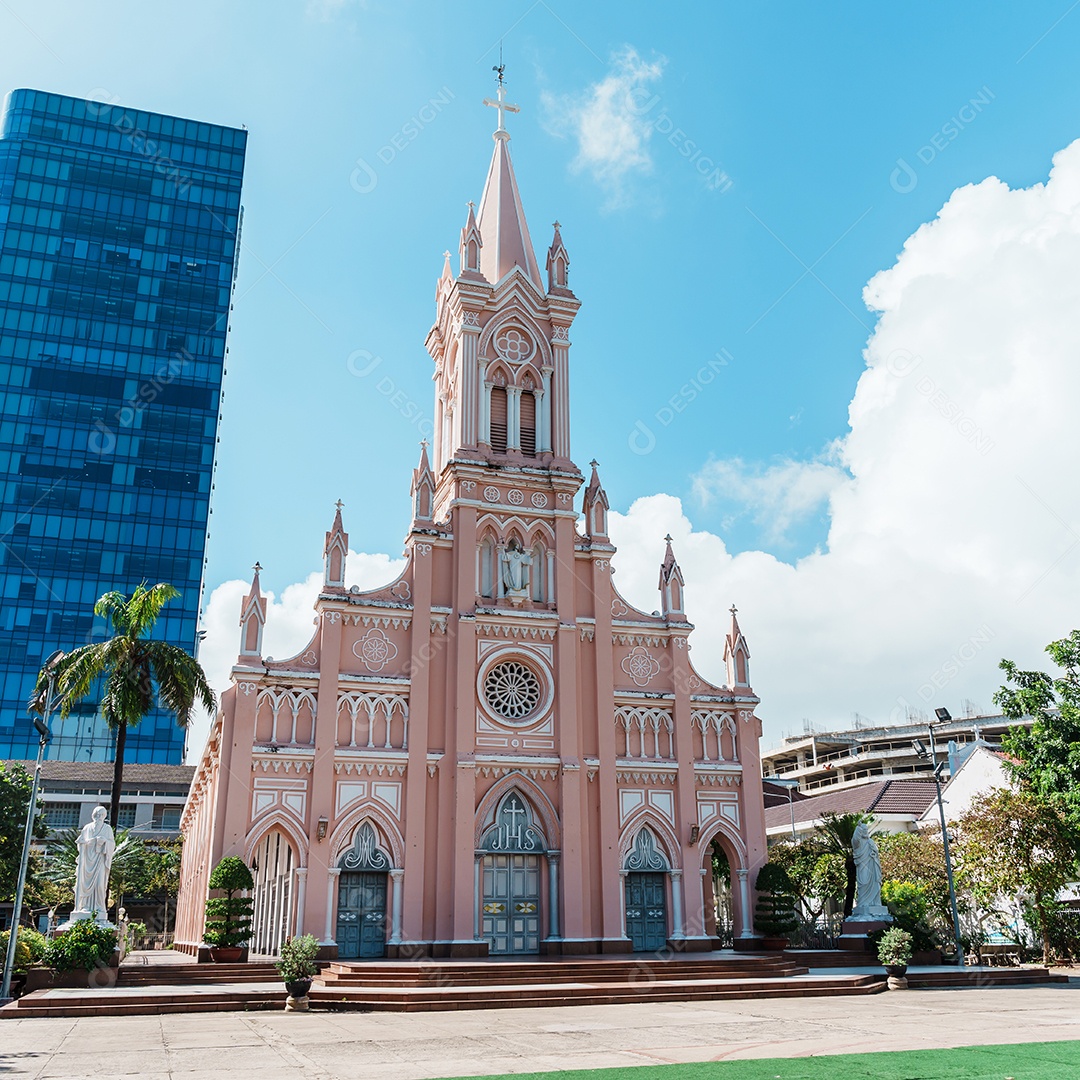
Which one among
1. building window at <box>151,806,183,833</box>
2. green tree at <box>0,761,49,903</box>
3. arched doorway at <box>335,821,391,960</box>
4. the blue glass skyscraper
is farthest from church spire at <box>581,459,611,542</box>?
the blue glass skyscraper

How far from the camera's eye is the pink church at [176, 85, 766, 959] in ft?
96.0

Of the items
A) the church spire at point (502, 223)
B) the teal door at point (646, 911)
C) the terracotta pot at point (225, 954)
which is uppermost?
the church spire at point (502, 223)

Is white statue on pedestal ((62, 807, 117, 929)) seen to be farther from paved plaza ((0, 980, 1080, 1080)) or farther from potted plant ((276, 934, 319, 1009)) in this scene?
potted plant ((276, 934, 319, 1009))

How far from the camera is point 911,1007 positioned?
20281mm

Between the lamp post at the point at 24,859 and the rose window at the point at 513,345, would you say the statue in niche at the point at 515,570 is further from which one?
the lamp post at the point at 24,859

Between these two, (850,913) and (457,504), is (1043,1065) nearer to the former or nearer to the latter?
(850,913)

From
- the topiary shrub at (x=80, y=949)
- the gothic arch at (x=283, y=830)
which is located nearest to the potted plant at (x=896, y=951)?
the gothic arch at (x=283, y=830)

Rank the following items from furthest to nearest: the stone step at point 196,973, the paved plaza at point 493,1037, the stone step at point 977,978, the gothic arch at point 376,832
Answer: the gothic arch at point 376,832
the stone step at point 977,978
the stone step at point 196,973
the paved plaza at point 493,1037

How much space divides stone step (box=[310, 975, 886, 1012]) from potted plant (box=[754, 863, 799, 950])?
540 cm

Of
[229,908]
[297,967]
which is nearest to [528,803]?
[229,908]

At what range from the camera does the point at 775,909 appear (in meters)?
31.3

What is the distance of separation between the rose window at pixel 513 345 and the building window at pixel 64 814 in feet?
173

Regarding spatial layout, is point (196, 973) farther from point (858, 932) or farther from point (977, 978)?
point (977, 978)

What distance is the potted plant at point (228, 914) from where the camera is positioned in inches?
1030
